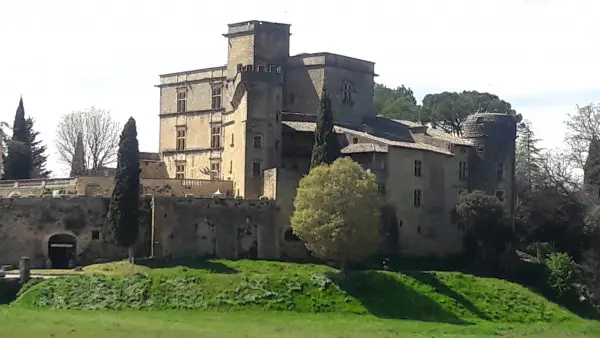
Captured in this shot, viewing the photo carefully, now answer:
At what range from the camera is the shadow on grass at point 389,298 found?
53.2 metres

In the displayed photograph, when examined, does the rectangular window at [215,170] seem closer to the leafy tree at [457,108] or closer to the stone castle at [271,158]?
the stone castle at [271,158]

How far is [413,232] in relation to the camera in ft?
222

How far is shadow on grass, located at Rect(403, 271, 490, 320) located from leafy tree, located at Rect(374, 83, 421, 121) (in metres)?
44.7

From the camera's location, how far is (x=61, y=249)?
6162 cm

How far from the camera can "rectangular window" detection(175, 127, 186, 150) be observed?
78.5 metres

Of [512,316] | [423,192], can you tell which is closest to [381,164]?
[423,192]

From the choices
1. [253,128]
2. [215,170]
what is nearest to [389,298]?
[253,128]

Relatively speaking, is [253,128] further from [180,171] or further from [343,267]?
[180,171]

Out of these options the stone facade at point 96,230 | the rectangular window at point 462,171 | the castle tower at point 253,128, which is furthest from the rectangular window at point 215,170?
the rectangular window at point 462,171

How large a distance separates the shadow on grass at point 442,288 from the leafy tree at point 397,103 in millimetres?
44680

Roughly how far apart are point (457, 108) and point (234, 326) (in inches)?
2368

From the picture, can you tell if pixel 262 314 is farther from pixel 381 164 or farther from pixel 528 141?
pixel 528 141

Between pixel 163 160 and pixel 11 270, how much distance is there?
22.5 m

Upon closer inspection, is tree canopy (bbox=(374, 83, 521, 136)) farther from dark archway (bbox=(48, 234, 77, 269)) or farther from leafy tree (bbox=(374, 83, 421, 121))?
dark archway (bbox=(48, 234, 77, 269))
